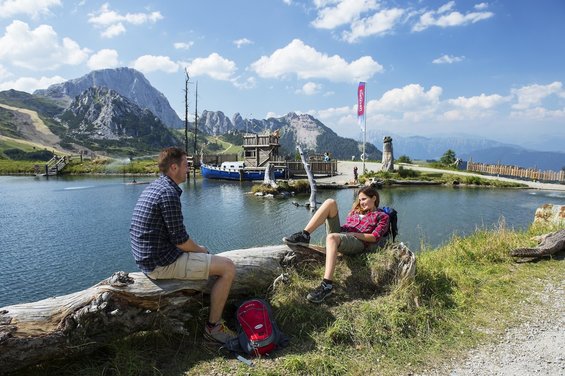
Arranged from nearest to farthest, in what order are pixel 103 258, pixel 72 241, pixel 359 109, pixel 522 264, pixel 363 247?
1. pixel 363 247
2. pixel 522 264
3. pixel 103 258
4. pixel 72 241
5. pixel 359 109

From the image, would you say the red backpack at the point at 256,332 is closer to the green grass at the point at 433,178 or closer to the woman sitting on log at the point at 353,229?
the woman sitting on log at the point at 353,229

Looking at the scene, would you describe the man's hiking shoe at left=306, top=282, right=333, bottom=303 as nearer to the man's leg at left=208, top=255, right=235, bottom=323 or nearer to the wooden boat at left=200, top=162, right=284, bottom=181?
the man's leg at left=208, top=255, right=235, bottom=323

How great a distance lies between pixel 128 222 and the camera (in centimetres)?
2238

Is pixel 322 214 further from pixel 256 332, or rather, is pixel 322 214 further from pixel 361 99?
pixel 361 99

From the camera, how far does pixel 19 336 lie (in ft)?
12.1

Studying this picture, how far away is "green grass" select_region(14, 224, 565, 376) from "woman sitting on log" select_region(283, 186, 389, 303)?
35 cm

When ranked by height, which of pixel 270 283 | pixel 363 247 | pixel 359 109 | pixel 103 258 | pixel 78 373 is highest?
pixel 359 109

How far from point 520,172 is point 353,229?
174 ft

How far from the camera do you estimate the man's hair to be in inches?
177

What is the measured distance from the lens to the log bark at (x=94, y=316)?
12.2 feet

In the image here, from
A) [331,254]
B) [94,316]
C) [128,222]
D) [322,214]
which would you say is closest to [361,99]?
[128,222]

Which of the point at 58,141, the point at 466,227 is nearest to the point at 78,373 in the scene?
the point at 466,227

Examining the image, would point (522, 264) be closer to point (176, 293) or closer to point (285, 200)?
point (176, 293)

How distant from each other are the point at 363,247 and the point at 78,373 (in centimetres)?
457
